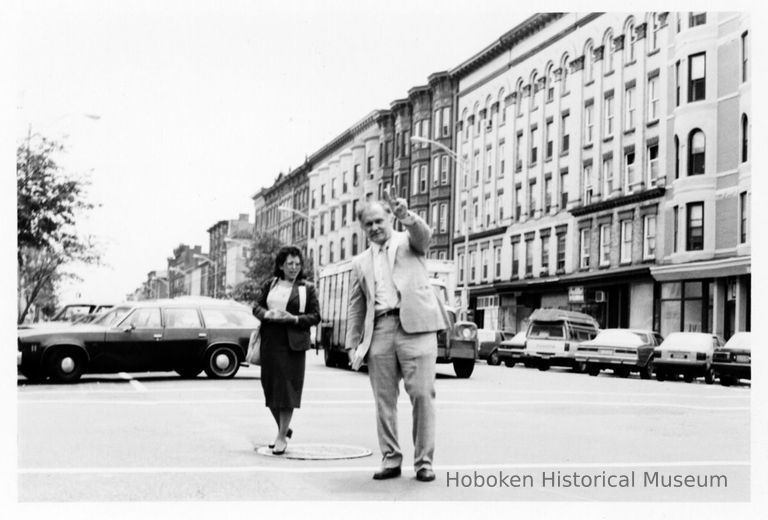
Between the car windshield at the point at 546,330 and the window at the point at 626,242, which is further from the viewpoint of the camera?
the window at the point at 626,242

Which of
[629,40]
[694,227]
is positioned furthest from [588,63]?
[694,227]

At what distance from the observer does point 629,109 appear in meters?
39.6

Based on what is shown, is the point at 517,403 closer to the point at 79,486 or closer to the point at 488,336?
the point at 79,486

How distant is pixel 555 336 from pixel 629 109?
1162 centimetres

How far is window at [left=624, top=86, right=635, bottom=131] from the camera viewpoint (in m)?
39.3

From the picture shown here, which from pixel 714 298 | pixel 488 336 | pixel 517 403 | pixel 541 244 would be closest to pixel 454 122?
pixel 541 244

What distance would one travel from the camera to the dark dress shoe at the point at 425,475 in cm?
767

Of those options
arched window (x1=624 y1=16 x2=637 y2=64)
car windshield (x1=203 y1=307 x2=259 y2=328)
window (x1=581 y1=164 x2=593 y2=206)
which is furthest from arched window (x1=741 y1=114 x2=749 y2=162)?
window (x1=581 y1=164 x2=593 y2=206)

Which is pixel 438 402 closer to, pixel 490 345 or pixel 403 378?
pixel 403 378

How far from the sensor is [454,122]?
53.8 m

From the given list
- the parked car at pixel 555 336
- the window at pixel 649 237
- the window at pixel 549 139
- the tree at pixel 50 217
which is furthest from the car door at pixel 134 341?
the window at pixel 549 139

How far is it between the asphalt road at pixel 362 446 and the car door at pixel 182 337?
1474mm

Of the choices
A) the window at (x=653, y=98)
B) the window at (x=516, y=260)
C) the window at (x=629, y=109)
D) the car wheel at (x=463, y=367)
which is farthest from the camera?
the window at (x=516, y=260)

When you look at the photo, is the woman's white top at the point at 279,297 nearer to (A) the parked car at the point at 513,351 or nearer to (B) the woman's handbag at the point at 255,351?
(B) the woman's handbag at the point at 255,351
